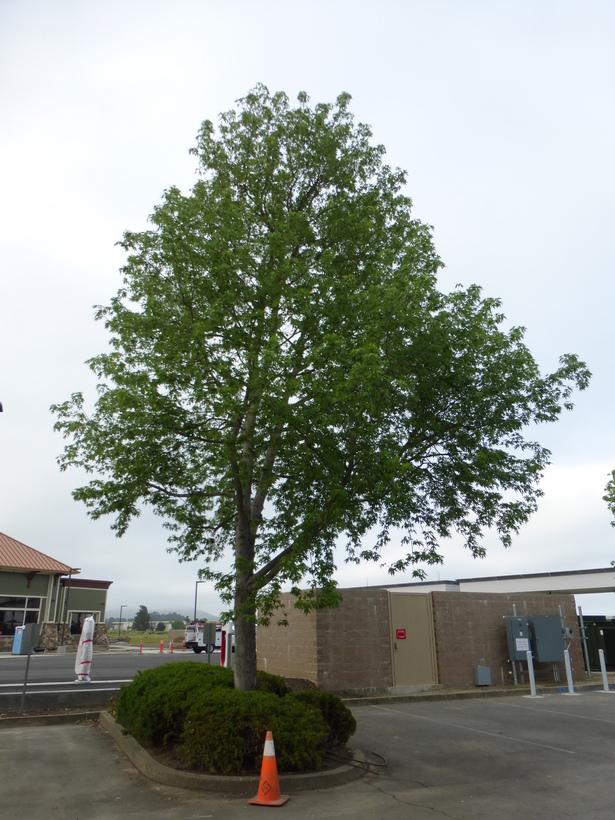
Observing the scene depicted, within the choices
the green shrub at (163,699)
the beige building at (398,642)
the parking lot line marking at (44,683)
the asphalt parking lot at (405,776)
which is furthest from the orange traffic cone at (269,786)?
the parking lot line marking at (44,683)

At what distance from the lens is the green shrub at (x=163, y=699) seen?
927cm

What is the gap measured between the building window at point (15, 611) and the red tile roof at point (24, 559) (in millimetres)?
2068

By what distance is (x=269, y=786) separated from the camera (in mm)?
7270

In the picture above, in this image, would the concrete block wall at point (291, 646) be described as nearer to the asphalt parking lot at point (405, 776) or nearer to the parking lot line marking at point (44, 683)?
the asphalt parking lot at point (405, 776)

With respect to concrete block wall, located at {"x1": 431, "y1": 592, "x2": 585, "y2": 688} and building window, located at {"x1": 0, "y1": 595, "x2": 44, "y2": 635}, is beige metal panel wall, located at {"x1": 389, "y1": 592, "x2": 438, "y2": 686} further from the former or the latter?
building window, located at {"x1": 0, "y1": 595, "x2": 44, "y2": 635}

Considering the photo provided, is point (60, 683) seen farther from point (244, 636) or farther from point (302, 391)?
point (302, 391)

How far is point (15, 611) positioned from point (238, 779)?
1462 inches

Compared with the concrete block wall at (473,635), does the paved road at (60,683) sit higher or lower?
lower

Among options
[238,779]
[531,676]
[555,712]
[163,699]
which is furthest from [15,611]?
[238,779]

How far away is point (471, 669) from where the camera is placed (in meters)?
17.6

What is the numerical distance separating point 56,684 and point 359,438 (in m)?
13.9

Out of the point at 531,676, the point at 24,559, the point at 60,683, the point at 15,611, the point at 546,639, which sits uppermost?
the point at 24,559

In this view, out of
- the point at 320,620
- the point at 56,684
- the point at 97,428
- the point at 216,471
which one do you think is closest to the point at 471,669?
the point at 320,620

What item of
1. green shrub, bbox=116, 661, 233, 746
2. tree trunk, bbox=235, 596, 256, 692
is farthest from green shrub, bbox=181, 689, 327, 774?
tree trunk, bbox=235, 596, 256, 692
